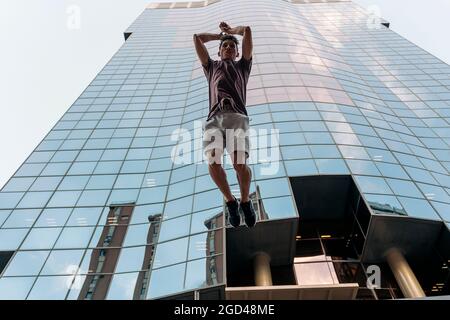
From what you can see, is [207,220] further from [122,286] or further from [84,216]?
Answer: [84,216]

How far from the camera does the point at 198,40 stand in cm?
624

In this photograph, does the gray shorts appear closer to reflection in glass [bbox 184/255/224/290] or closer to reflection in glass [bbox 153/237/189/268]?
reflection in glass [bbox 184/255/224/290]

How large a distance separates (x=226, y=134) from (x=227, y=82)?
33.7 inches

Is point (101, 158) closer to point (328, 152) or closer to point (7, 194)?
point (7, 194)

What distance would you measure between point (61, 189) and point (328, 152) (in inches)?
587

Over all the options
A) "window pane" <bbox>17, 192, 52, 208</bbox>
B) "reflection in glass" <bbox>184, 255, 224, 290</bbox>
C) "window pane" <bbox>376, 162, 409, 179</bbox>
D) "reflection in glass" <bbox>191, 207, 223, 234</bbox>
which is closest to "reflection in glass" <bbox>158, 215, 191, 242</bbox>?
"reflection in glass" <bbox>191, 207, 223, 234</bbox>

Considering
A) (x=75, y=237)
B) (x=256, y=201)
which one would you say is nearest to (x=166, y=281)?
(x=256, y=201)

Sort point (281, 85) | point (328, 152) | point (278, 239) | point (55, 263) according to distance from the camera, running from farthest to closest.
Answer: point (281, 85) → point (328, 152) → point (278, 239) → point (55, 263)

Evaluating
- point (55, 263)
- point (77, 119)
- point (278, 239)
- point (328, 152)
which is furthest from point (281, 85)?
point (55, 263)

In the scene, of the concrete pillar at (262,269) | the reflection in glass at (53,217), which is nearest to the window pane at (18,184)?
the reflection in glass at (53,217)

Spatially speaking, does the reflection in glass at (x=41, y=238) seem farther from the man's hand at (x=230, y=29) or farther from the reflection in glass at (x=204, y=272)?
the man's hand at (x=230, y=29)

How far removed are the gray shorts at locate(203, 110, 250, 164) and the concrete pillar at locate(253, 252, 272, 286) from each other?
41.6 feet

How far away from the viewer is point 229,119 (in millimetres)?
5414

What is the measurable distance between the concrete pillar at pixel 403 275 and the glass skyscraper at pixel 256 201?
6cm
